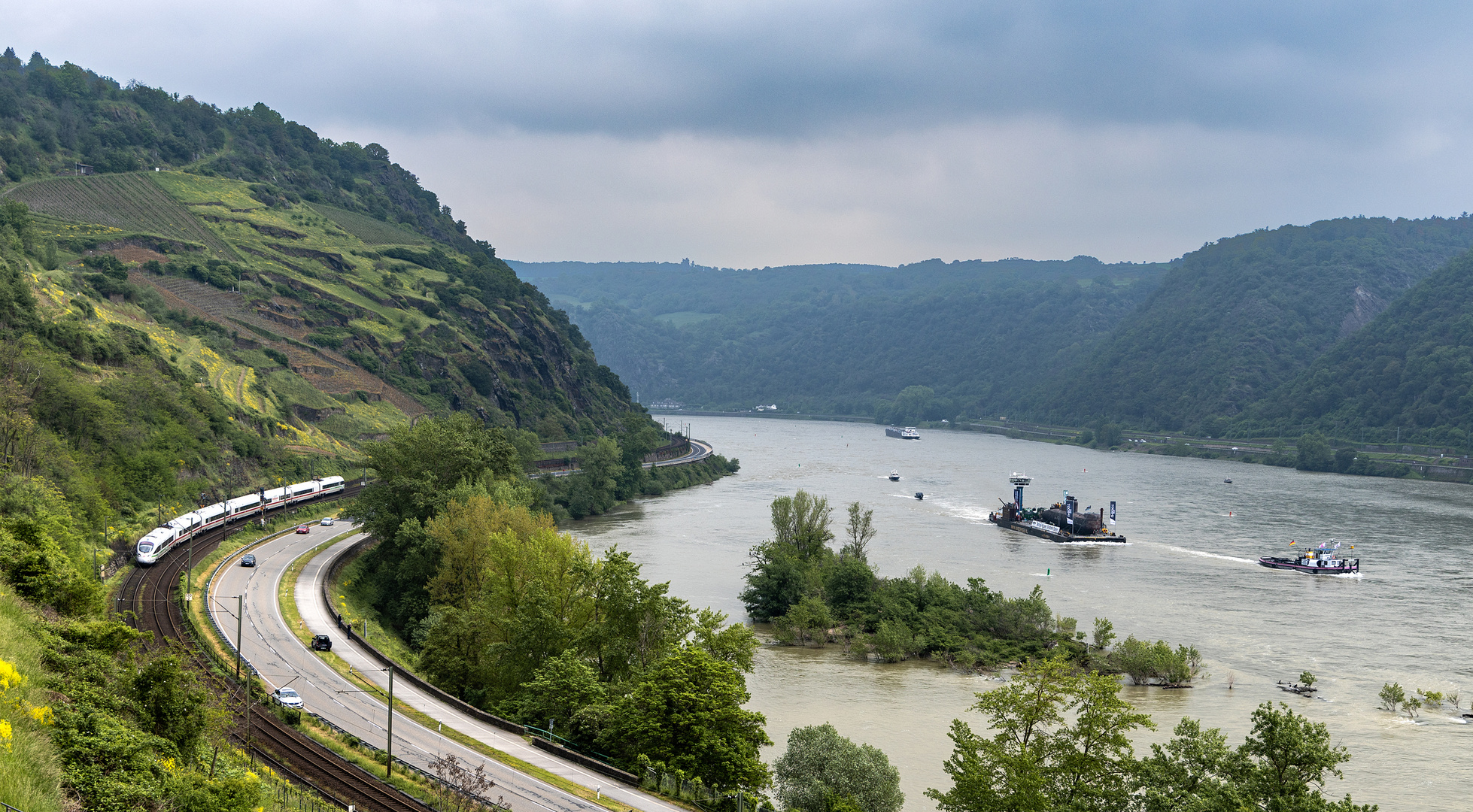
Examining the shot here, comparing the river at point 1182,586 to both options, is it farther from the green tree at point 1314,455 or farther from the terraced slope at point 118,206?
the terraced slope at point 118,206

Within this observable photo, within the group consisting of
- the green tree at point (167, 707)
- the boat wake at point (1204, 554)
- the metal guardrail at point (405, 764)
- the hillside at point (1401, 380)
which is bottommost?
the metal guardrail at point (405, 764)

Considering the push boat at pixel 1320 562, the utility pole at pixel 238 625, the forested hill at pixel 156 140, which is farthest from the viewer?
the forested hill at pixel 156 140

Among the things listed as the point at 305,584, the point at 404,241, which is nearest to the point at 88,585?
the point at 305,584

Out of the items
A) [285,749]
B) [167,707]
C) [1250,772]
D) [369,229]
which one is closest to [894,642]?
[1250,772]

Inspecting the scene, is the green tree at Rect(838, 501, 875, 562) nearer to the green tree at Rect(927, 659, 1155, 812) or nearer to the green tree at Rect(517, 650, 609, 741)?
the green tree at Rect(517, 650, 609, 741)

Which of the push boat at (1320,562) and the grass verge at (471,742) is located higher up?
the push boat at (1320,562)

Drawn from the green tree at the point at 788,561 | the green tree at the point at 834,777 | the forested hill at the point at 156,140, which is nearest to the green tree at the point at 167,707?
the green tree at the point at 834,777

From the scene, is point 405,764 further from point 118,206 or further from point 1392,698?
point 118,206

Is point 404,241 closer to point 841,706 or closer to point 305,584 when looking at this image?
point 305,584
